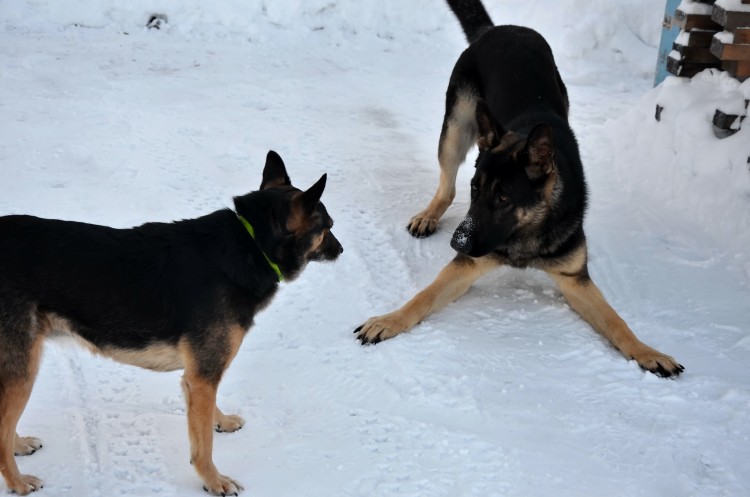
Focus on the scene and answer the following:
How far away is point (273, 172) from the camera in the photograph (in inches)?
151

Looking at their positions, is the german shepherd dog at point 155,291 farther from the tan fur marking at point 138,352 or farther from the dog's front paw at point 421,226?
the dog's front paw at point 421,226

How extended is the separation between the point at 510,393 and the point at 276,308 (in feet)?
5.21

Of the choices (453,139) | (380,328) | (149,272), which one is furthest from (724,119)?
(149,272)

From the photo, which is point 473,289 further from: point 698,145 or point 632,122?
point 632,122

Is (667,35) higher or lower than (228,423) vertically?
higher

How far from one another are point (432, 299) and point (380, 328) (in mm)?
433

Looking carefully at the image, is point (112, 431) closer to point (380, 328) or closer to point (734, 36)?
point (380, 328)

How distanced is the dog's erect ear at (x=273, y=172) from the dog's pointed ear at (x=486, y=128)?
135 centimetres

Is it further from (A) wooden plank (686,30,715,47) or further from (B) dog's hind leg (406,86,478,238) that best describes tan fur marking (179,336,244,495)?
(A) wooden plank (686,30,715,47)

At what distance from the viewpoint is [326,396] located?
403 cm

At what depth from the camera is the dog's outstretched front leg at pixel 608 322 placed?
4.26 m

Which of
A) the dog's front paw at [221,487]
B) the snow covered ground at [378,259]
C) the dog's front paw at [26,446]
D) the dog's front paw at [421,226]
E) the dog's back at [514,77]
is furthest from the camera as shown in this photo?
the dog's front paw at [421,226]

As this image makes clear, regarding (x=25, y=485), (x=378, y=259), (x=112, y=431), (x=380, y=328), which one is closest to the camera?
(x=25, y=485)

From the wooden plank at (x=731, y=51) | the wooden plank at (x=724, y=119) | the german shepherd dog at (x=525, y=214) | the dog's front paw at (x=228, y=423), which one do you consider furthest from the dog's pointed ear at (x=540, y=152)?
the wooden plank at (x=731, y=51)
